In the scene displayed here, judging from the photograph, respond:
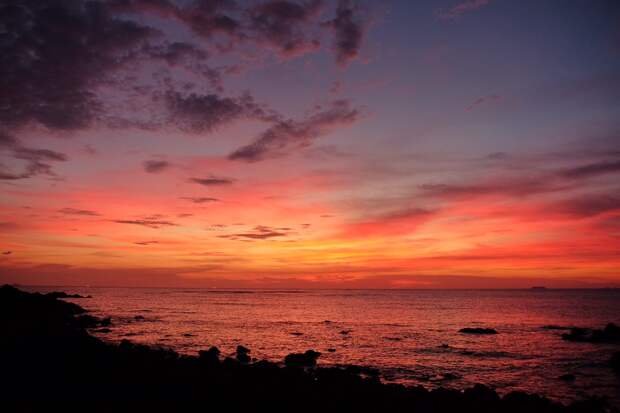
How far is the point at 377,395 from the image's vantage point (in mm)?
22578

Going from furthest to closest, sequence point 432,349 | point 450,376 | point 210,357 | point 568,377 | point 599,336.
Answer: point 599,336 → point 432,349 → point 450,376 → point 568,377 → point 210,357

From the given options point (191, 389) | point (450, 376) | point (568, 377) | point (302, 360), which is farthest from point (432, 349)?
point (191, 389)

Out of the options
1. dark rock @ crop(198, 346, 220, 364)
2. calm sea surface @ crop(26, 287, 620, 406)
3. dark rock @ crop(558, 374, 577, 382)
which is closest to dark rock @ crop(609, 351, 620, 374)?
calm sea surface @ crop(26, 287, 620, 406)

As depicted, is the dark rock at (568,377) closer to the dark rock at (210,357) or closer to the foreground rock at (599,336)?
the foreground rock at (599,336)

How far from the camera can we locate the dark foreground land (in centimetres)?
1995

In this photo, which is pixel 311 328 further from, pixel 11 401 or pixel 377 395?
pixel 11 401

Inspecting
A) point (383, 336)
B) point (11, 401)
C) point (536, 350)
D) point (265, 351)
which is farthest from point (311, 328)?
point (11, 401)

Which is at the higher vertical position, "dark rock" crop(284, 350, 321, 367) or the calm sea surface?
"dark rock" crop(284, 350, 321, 367)

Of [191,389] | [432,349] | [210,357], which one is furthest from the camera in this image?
[432,349]

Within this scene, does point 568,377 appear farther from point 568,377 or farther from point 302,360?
point 302,360

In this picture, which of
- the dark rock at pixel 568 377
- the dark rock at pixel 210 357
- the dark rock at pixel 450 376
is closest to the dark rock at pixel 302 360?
the dark rock at pixel 210 357

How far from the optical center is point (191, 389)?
22391 millimetres

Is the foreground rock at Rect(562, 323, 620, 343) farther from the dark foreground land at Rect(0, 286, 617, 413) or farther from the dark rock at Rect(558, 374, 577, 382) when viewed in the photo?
the dark foreground land at Rect(0, 286, 617, 413)

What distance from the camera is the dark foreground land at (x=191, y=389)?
1995 centimetres
